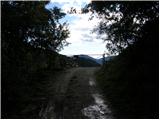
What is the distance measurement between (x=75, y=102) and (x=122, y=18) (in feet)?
14.9

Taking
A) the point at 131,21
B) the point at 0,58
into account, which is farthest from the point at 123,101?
A: the point at 0,58

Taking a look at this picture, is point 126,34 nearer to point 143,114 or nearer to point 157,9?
point 157,9

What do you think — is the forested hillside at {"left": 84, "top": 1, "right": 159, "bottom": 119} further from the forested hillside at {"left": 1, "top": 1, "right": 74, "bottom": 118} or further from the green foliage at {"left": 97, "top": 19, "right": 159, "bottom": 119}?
the forested hillside at {"left": 1, "top": 1, "right": 74, "bottom": 118}

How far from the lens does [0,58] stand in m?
14.5

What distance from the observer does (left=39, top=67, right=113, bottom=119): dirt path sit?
1368 cm

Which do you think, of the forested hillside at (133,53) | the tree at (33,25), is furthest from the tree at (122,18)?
the tree at (33,25)

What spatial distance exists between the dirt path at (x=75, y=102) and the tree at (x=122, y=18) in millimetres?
2595

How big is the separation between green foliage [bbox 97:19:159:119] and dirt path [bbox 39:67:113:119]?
0.56m

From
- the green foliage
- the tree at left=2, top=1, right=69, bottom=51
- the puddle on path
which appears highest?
the tree at left=2, top=1, right=69, bottom=51

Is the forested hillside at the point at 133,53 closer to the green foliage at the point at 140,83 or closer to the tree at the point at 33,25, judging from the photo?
the green foliage at the point at 140,83

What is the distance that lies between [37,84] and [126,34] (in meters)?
6.13

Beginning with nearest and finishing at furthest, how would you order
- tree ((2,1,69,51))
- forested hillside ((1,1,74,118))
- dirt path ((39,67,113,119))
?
dirt path ((39,67,113,119)) < forested hillside ((1,1,74,118)) < tree ((2,1,69,51))

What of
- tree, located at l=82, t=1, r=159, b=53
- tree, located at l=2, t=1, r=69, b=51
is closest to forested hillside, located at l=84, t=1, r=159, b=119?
tree, located at l=82, t=1, r=159, b=53

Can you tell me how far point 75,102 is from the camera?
51.6 feet
